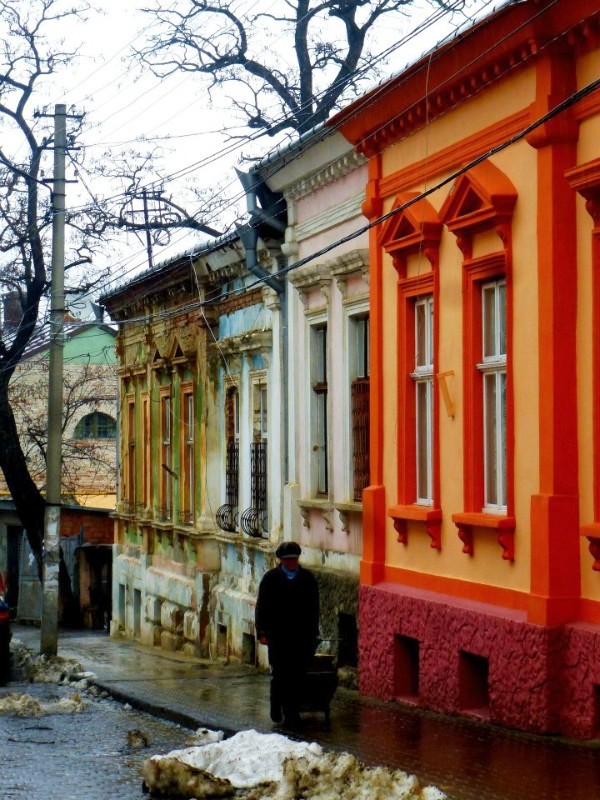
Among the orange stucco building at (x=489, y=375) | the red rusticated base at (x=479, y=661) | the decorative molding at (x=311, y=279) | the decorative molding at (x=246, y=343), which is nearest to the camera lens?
the red rusticated base at (x=479, y=661)

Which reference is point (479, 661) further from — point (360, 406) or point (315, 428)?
point (315, 428)

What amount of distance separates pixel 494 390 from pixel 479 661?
2385 mm

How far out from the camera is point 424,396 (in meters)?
15.0

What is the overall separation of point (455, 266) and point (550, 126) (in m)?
2.25

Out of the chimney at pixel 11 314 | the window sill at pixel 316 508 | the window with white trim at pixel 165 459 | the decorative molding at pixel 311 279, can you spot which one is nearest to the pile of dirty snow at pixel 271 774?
the window sill at pixel 316 508

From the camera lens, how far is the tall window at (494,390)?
13195 millimetres

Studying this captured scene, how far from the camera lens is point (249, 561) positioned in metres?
21.5

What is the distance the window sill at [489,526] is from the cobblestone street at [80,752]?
2.98m

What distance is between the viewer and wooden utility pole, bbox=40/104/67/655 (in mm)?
23203

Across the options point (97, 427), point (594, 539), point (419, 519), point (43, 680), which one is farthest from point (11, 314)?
point (594, 539)

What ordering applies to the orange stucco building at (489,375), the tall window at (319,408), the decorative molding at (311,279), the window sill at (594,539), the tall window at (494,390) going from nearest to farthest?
the window sill at (594,539) → the orange stucco building at (489,375) → the tall window at (494,390) → the decorative molding at (311,279) → the tall window at (319,408)

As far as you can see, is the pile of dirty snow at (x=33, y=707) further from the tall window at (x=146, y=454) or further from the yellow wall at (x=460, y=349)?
the tall window at (x=146, y=454)

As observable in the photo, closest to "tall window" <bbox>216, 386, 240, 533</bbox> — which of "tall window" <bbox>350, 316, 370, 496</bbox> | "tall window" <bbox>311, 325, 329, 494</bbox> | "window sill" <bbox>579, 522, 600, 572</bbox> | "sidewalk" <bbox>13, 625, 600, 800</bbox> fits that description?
"sidewalk" <bbox>13, 625, 600, 800</bbox>

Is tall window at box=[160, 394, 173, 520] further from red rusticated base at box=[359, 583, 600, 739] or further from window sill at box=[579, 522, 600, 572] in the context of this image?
window sill at box=[579, 522, 600, 572]
